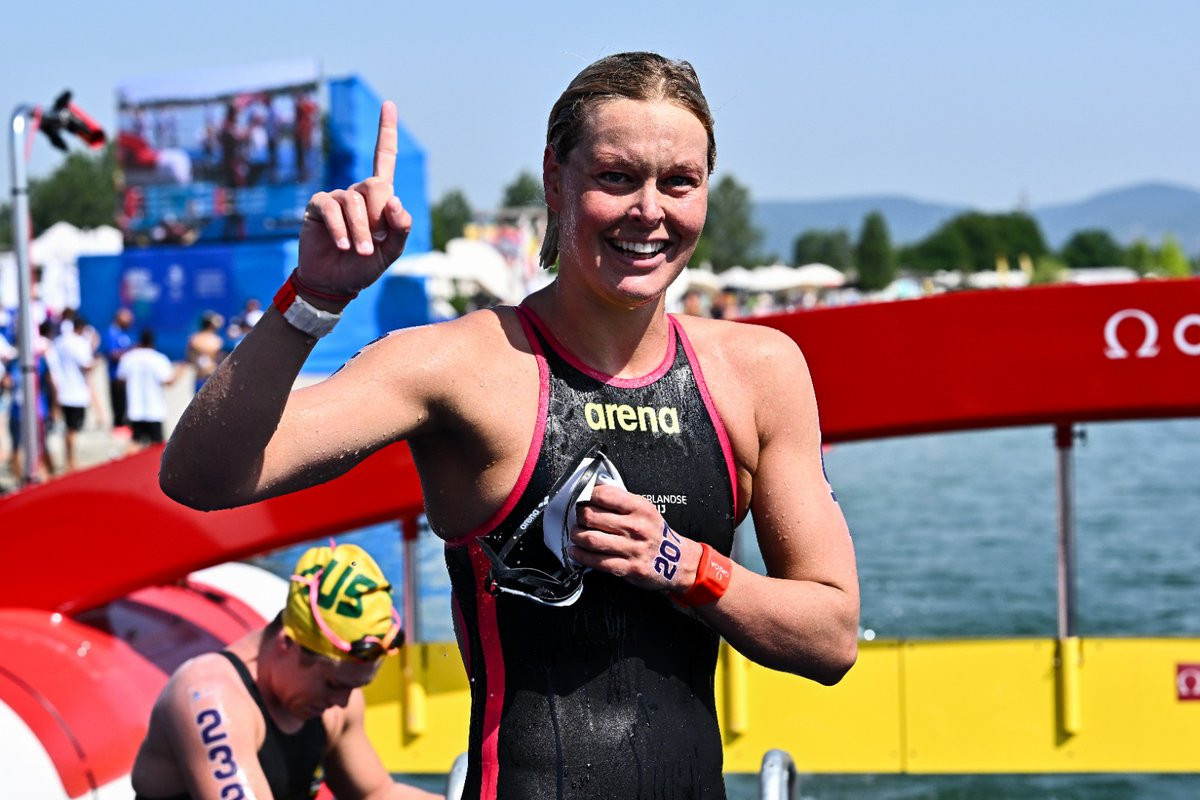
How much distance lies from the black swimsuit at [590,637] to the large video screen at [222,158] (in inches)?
1263

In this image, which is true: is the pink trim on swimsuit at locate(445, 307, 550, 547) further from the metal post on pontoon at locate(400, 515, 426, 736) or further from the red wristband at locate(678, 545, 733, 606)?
the metal post on pontoon at locate(400, 515, 426, 736)

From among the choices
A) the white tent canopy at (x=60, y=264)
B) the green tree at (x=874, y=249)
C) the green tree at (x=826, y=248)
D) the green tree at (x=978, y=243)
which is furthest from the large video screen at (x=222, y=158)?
the green tree at (x=826, y=248)

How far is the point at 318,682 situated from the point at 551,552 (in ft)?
6.02

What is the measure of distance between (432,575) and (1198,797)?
8354mm

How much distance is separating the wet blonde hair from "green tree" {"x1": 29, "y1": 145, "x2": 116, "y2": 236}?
11983cm

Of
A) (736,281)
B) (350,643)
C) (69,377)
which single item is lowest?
(736,281)

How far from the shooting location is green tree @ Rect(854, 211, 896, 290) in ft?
468

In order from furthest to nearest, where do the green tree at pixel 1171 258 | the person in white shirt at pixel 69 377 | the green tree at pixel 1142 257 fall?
the green tree at pixel 1171 258
the green tree at pixel 1142 257
the person in white shirt at pixel 69 377

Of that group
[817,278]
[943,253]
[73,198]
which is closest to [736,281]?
[817,278]

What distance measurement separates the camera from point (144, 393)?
48.8 ft

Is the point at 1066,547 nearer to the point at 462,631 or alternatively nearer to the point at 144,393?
the point at 462,631

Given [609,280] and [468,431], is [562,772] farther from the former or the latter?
[609,280]

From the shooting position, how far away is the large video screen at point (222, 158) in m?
33.7

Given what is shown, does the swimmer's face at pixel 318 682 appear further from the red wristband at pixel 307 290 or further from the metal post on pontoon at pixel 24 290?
the metal post on pontoon at pixel 24 290
